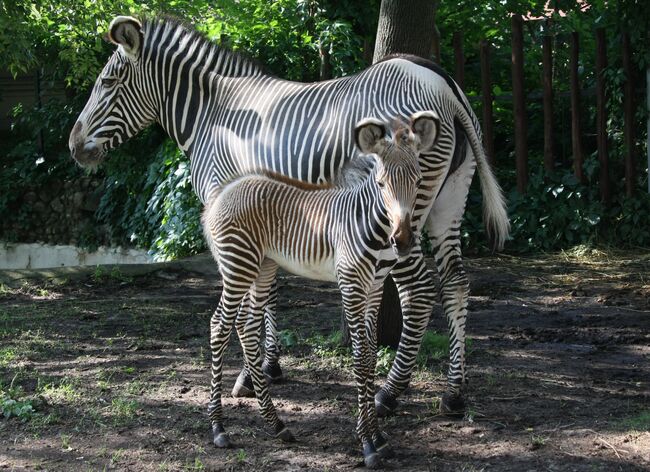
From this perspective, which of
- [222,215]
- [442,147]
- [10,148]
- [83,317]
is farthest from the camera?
[10,148]

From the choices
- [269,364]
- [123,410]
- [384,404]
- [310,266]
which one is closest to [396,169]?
[310,266]

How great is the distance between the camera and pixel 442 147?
5.75 m

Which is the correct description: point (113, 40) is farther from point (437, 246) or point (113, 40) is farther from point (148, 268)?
point (148, 268)

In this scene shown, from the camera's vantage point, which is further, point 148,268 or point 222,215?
point 148,268

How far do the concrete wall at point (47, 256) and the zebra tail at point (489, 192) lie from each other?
9048mm

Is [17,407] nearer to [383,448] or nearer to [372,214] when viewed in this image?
[383,448]

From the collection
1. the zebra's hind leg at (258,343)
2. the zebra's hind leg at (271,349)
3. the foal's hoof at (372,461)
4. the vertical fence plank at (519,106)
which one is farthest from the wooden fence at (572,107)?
the foal's hoof at (372,461)

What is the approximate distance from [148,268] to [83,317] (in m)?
2.02

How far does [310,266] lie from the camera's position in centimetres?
514

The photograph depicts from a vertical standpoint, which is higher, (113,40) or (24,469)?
(113,40)

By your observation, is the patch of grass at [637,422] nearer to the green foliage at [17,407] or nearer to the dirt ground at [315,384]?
the dirt ground at [315,384]

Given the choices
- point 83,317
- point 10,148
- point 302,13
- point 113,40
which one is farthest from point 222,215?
point 10,148

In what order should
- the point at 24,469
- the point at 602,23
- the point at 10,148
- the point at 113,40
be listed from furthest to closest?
the point at 10,148
the point at 602,23
the point at 113,40
the point at 24,469

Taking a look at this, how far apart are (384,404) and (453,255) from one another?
118cm
